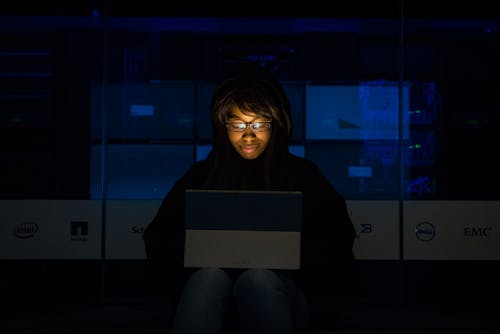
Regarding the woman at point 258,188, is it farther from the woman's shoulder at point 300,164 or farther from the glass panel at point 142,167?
the glass panel at point 142,167

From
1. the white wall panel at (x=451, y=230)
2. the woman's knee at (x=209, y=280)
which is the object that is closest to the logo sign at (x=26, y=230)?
the woman's knee at (x=209, y=280)

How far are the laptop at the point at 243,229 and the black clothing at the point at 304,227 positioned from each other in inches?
3.9

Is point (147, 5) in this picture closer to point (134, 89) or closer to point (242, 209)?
point (134, 89)

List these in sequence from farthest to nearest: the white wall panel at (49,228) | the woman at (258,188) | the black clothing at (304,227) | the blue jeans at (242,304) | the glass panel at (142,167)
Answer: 1. the glass panel at (142,167)
2. the white wall panel at (49,228)
3. the black clothing at (304,227)
4. the woman at (258,188)
5. the blue jeans at (242,304)

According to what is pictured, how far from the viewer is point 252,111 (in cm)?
215

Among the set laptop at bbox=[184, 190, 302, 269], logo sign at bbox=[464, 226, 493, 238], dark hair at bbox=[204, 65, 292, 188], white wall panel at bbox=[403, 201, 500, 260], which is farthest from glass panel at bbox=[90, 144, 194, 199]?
laptop at bbox=[184, 190, 302, 269]

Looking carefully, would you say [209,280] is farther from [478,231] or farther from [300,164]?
[478,231]

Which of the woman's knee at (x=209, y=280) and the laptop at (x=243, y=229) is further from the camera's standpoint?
the laptop at (x=243, y=229)

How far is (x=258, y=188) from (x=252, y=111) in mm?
303

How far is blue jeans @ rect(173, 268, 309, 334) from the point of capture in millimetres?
1640

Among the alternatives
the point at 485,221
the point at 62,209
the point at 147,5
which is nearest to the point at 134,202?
the point at 62,209

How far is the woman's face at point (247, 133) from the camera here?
7.04 feet

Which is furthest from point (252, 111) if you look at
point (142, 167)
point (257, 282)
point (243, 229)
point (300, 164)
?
point (142, 167)

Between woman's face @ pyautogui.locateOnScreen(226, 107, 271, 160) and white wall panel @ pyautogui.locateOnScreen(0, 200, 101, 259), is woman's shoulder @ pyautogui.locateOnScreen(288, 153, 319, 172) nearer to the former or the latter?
woman's face @ pyautogui.locateOnScreen(226, 107, 271, 160)
